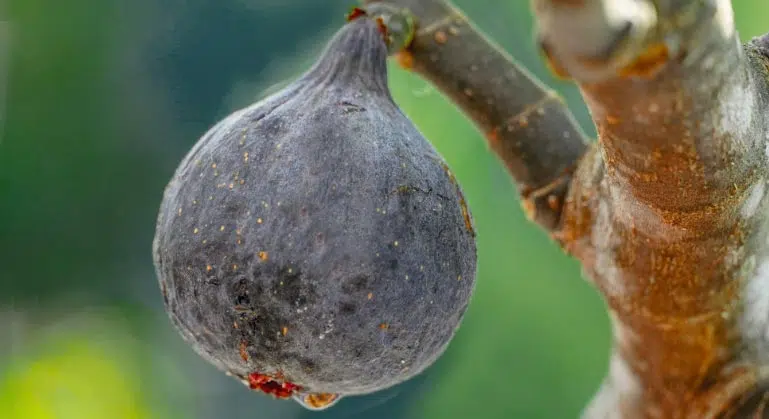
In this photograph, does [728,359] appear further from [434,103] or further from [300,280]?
[434,103]

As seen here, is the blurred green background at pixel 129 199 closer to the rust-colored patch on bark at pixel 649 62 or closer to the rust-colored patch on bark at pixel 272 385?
the rust-colored patch on bark at pixel 272 385

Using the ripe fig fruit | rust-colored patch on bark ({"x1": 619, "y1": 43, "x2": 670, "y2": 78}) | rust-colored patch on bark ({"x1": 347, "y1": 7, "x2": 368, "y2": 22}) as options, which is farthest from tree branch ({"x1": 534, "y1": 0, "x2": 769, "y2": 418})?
rust-colored patch on bark ({"x1": 347, "y1": 7, "x2": 368, "y2": 22})

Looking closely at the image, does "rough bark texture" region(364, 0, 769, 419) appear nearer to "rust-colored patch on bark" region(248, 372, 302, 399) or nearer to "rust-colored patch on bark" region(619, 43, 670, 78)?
"rust-colored patch on bark" region(619, 43, 670, 78)

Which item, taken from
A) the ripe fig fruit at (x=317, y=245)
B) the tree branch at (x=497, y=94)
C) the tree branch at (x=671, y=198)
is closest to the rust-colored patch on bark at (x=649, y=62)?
the tree branch at (x=671, y=198)

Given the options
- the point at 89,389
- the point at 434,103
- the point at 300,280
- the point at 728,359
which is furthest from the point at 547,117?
the point at 89,389

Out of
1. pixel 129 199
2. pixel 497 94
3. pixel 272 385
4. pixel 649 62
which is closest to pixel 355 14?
pixel 497 94

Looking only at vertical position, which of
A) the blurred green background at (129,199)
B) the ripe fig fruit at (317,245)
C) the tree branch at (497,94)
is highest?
the blurred green background at (129,199)

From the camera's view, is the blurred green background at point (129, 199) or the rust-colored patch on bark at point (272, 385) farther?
the blurred green background at point (129, 199)

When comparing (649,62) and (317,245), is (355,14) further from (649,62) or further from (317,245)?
(649,62)
